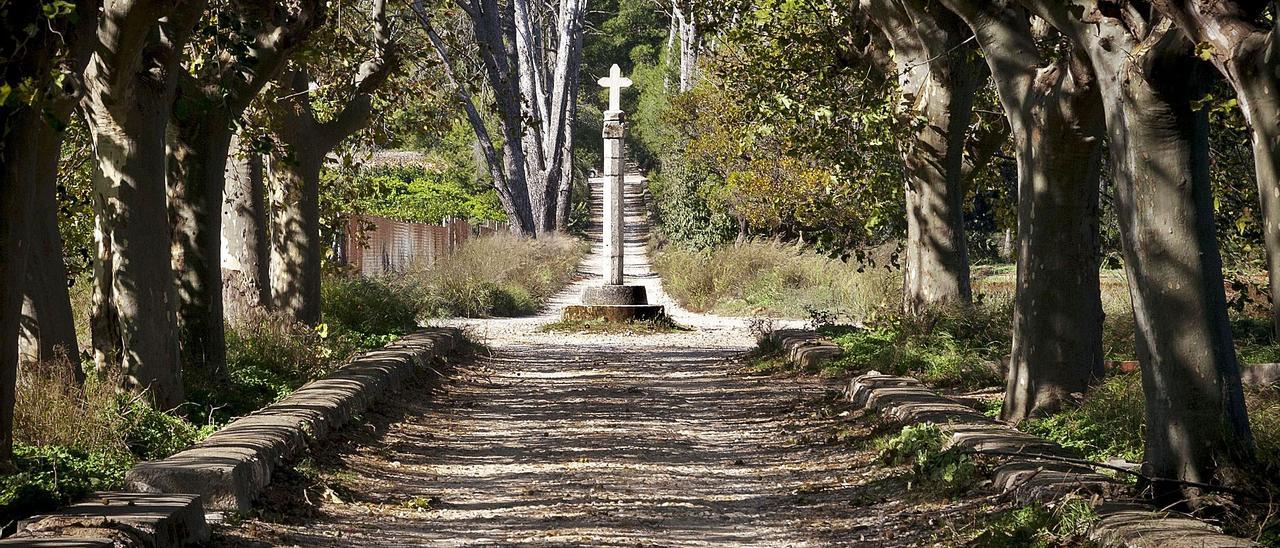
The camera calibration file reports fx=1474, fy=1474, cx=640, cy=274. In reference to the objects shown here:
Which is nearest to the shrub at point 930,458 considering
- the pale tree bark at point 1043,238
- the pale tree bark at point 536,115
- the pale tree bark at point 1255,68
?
the pale tree bark at point 1043,238

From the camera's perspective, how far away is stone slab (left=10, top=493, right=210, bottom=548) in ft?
19.5

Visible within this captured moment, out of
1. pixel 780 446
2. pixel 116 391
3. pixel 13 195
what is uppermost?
pixel 13 195

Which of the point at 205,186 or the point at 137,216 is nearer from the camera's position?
the point at 137,216

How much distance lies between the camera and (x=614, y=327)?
80.0 ft

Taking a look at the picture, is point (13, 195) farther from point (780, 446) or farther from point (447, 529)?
point (780, 446)

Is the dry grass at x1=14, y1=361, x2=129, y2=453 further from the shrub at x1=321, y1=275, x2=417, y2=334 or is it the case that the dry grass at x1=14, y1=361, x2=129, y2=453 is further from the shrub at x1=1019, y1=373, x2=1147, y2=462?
the shrub at x1=321, y1=275, x2=417, y2=334

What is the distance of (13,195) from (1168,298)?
18.9ft

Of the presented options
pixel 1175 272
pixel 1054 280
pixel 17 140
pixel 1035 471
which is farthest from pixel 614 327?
pixel 1175 272

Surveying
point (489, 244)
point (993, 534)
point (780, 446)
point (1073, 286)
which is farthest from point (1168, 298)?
point (489, 244)

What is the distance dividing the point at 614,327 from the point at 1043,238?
562 inches

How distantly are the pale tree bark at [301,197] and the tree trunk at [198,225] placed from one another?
4.08 metres

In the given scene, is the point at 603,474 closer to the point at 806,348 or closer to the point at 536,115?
the point at 806,348

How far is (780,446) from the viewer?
38.7ft

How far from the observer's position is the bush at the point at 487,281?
87.7ft
